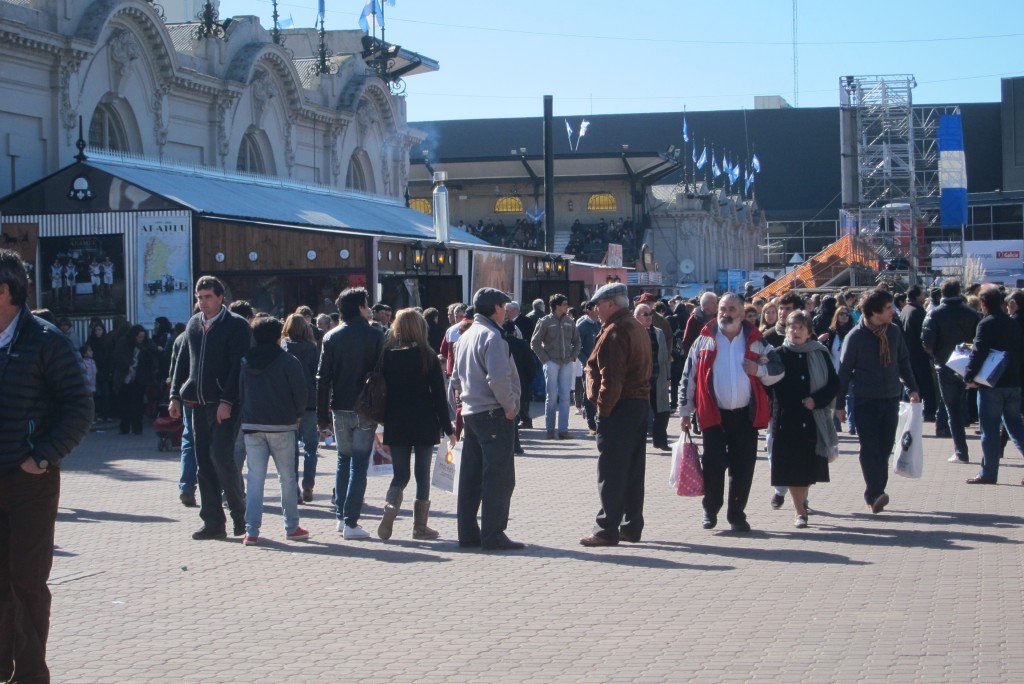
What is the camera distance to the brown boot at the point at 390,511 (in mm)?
10539

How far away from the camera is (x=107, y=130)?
93.0 ft

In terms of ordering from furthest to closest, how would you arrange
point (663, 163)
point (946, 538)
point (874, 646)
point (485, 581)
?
point (663, 163), point (946, 538), point (485, 581), point (874, 646)

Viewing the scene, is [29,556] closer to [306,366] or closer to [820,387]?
[820,387]

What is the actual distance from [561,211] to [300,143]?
30.8 metres

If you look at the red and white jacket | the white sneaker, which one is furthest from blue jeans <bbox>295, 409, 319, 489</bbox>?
the red and white jacket

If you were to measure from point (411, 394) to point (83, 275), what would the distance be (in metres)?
13.5

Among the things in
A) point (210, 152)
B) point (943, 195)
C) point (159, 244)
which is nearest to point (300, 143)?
point (210, 152)

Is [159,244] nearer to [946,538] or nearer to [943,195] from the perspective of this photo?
[946,538]

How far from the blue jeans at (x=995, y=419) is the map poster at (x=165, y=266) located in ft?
42.7

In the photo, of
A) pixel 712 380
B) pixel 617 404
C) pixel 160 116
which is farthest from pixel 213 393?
pixel 160 116

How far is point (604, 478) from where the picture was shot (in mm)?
10016

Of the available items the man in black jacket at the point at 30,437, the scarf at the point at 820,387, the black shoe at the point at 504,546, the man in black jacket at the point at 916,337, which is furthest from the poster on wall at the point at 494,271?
the man in black jacket at the point at 30,437

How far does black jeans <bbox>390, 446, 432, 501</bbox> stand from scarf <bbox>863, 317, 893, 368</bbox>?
3.87 meters

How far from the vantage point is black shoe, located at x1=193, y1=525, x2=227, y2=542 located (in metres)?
10.8
